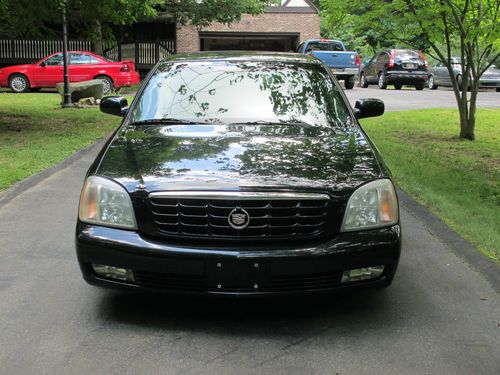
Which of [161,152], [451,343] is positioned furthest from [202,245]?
[451,343]

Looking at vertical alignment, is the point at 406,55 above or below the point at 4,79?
above

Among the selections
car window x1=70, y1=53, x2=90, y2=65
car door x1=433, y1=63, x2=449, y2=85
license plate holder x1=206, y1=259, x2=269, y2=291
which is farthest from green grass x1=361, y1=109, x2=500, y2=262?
car door x1=433, y1=63, x2=449, y2=85

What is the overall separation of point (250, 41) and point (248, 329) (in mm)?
34526

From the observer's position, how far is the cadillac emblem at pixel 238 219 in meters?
3.37

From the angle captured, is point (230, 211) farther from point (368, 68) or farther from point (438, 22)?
point (368, 68)

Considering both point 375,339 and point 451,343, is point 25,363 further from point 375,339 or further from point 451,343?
point 451,343

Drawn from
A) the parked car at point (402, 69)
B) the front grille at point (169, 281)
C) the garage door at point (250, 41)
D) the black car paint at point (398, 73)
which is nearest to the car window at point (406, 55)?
the parked car at point (402, 69)

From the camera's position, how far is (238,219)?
337 cm

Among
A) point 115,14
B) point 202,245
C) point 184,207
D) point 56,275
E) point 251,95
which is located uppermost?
point 115,14

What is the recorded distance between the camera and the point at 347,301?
4020 mm

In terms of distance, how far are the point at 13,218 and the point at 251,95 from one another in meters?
2.78

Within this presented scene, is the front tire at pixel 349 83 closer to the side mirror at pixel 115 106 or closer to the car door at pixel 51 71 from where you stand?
the car door at pixel 51 71

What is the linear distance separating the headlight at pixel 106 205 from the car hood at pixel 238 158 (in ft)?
0.22

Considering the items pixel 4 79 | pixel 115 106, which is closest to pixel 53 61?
pixel 4 79
